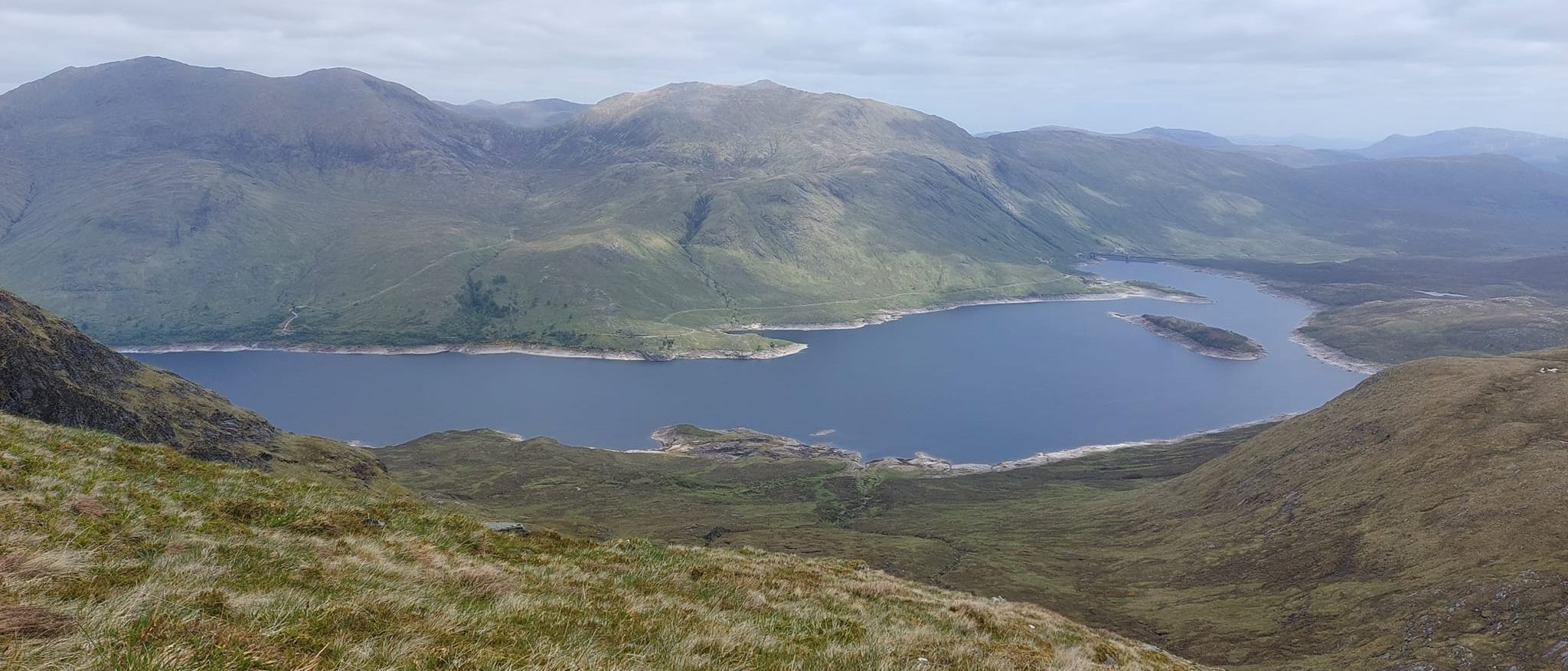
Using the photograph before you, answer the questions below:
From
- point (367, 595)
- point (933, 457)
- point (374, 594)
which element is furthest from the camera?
point (933, 457)

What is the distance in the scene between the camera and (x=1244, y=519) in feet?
287

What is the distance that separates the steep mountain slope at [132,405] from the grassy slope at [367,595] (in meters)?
37.4

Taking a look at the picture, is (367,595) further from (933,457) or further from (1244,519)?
(933,457)

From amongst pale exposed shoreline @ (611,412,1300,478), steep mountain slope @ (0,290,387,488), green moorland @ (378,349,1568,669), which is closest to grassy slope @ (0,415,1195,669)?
steep mountain slope @ (0,290,387,488)

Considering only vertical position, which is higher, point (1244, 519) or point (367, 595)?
point (367, 595)

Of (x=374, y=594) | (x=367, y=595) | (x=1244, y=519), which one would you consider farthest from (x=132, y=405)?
(x=1244, y=519)

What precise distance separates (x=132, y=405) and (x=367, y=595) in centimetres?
7723

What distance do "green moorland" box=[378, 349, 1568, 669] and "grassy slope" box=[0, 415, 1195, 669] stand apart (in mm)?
37928

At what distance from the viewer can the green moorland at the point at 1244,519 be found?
50062 mm

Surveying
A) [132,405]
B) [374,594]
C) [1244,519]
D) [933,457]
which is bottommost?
[933,457]

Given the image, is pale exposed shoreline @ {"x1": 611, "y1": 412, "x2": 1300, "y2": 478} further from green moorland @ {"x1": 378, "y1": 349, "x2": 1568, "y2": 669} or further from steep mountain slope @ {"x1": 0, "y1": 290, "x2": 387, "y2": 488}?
steep mountain slope @ {"x1": 0, "y1": 290, "x2": 387, "y2": 488}

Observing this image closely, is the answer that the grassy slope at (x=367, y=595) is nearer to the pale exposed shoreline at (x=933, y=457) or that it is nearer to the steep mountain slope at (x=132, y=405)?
the steep mountain slope at (x=132, y=405)

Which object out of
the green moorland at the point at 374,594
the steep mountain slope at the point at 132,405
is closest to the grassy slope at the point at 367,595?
the green moorland at the point at 374,594

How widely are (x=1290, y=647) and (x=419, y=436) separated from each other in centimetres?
17376
